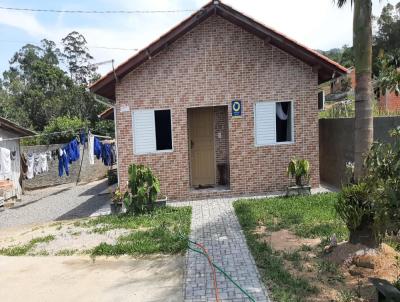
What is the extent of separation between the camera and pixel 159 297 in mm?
5012

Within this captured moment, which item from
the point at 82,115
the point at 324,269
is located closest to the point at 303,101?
the point at 324,269

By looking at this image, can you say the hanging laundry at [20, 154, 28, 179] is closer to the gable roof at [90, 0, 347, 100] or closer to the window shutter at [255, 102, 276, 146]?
the gable roof at [90, 0, 347, 100]

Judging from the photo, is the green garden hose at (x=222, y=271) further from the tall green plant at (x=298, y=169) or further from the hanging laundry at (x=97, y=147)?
the hanging laundry at (x=97, y=147)

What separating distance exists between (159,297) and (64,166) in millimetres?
11986

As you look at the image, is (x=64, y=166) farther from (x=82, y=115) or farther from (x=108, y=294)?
(x=82, y=115)

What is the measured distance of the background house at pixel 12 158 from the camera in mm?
14109

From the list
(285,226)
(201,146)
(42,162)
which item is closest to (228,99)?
(201,146)

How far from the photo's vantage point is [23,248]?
7602mm

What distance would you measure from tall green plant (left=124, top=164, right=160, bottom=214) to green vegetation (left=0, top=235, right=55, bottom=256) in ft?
6.65

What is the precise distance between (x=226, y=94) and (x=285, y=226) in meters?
4.52

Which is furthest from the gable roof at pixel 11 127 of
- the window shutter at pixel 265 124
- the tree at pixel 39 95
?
the tree at pixel 39 95

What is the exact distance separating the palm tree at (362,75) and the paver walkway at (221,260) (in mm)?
2350

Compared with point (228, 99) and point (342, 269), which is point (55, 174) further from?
point (342, 269)

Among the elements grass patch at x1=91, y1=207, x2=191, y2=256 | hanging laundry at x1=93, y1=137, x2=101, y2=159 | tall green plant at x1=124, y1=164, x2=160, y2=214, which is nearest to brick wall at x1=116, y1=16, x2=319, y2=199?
tall green plant at x1=124, y1=164, x2=160, y2=214
